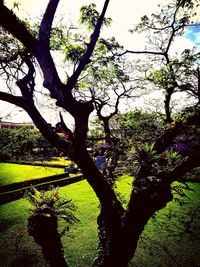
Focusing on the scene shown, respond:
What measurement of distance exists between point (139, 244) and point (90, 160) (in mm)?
4648

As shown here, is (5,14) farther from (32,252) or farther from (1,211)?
(1,211)

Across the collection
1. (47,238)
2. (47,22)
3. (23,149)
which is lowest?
(47,238)

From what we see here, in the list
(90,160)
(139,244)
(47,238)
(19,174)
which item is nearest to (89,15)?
(90,160)

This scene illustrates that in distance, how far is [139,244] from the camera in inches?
257

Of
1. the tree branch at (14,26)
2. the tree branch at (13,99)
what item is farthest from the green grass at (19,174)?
the tree branch at (14,26)

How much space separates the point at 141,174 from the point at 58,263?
2.23 m

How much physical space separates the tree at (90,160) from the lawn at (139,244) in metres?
1.25

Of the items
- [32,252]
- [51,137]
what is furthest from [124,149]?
[32,252]


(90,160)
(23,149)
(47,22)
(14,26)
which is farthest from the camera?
(23,149)

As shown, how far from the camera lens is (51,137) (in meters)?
3.45

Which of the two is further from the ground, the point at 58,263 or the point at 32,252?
the point at 58,263

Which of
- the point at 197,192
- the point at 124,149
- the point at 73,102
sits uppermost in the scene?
the point at 73,102

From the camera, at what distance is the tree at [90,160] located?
297cm

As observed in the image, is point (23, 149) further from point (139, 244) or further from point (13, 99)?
point (13, 99)
